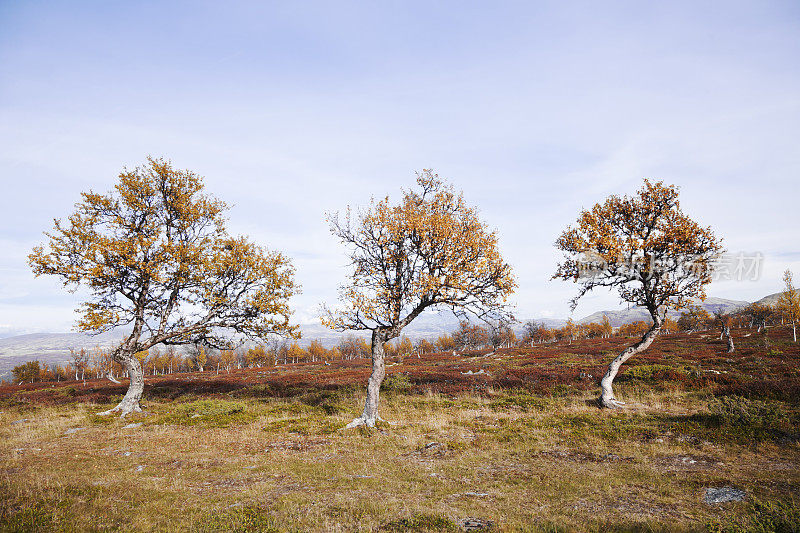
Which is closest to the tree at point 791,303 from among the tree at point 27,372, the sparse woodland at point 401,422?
the sparse woodland at point 401,422

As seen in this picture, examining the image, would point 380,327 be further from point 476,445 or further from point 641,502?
point 641,502

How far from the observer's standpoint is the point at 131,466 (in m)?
11.7

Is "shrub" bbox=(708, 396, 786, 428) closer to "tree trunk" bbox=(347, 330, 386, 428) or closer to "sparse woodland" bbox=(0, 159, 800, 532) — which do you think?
"sparse woodland" bbox=(0, 159, 800, 532)

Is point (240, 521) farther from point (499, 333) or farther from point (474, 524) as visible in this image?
point (499, 333)

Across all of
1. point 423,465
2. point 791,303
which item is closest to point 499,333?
point 791,303

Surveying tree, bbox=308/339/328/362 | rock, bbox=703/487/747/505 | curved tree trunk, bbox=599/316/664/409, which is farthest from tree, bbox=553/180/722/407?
tree, bbox=308/339/328/362

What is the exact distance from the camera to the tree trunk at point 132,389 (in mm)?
21547

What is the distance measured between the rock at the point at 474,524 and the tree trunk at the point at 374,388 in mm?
10231

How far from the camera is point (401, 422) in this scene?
18188 mm

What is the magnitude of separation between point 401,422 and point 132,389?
17.2 m

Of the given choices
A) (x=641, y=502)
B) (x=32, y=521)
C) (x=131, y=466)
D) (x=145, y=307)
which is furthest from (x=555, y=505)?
(x=145, y=307)

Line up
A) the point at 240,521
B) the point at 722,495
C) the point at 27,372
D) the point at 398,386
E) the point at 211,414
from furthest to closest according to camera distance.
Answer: the point at 27,372
the point at 398,386
the point at 211,414
the point at 722,495
the point at 240,521

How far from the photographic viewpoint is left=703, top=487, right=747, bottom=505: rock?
318 inches

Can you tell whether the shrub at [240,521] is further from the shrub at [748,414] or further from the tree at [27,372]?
the tree at [27,372]
